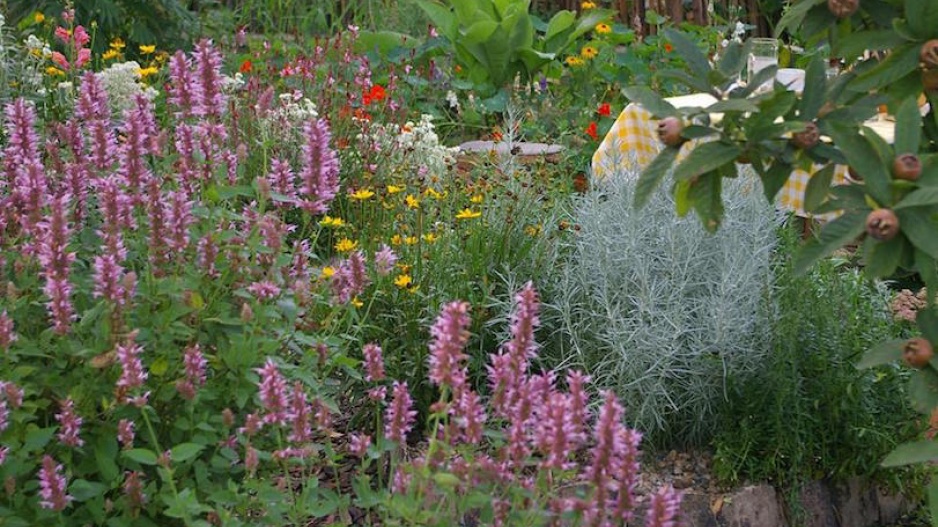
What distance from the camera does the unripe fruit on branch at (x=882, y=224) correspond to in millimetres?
1810

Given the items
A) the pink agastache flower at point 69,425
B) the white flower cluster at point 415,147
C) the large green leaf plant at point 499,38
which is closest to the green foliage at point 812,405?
the pink agastache flower at point 69,425

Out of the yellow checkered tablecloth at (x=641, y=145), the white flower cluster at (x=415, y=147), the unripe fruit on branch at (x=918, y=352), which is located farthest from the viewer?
the white flower cluster at (x=415, y=147)

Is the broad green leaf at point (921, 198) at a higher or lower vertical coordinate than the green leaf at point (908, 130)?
lower

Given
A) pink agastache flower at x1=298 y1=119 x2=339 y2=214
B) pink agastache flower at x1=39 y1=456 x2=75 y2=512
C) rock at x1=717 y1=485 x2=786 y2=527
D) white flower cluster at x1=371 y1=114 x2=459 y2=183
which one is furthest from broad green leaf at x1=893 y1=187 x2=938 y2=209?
white flower cluster at x1=371 y1=114 x2=459 y2=183

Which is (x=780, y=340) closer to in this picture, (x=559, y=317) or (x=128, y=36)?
(x=559, y=317)

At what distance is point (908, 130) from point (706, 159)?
30 cm

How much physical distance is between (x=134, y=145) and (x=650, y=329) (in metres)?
1.55

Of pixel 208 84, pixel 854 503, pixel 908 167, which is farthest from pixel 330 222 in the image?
pixel 908 167

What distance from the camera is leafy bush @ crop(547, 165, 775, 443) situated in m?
3.47

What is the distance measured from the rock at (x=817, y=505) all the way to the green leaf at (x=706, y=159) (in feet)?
5.64

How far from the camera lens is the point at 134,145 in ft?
8.41

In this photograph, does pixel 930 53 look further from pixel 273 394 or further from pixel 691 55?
pixel 273 394

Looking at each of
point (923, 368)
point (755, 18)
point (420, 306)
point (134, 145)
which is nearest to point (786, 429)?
point (420, 306)

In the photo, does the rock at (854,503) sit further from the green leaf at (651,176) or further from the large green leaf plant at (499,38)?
the large green leaf plant at (499,38)
